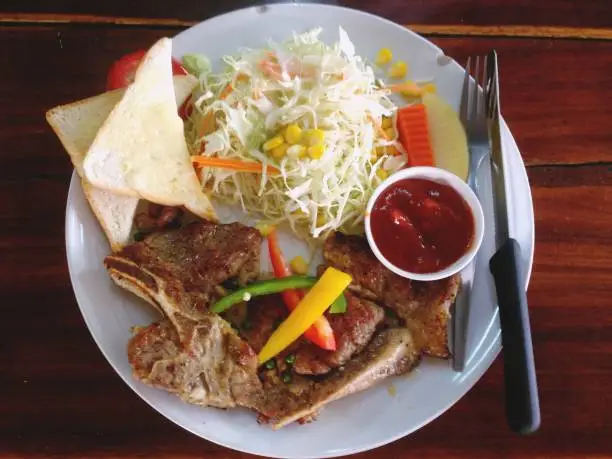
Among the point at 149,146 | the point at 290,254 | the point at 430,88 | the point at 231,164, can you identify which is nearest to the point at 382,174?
the point at 430,88

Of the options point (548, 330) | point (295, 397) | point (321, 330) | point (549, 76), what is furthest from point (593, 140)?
point (295, 397)

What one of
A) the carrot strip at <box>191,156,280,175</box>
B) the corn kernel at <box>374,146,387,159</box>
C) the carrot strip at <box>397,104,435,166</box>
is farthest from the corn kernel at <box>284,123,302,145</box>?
the carrot strip at <box>397,104,435,166</box>

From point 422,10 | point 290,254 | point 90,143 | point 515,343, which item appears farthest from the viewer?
point 422,10

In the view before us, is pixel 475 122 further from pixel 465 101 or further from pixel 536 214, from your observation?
pixel 536 214

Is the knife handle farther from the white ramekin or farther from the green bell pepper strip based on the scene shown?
the green bell pepper strip

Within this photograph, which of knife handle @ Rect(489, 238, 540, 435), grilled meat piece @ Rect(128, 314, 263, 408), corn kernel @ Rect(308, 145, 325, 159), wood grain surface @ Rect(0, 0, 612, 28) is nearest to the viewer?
knife handle @ Rect(489, 238, 540, 435)

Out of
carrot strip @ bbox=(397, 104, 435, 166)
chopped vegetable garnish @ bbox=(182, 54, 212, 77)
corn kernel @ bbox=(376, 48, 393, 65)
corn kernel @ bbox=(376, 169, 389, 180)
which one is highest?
chopped vegetable garnish @ bbox=(182, 54, 212, 77)

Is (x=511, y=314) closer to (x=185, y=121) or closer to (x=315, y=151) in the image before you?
(x=315, y=151)
